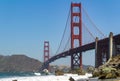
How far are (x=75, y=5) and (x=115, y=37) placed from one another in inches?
1571

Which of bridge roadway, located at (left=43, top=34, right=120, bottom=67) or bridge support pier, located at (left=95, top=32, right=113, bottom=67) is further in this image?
bridge support pier, located at (left=95, top=32, right=113, bottom=67)

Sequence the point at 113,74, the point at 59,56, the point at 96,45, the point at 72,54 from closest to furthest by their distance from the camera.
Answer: the point at 113,74, the point at 96,45, the point at 72,54, the point at 59,56

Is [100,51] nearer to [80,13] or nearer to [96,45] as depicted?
[96,45]

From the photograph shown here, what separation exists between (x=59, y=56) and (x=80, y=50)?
52.3 ft

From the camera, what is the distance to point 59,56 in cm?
11062

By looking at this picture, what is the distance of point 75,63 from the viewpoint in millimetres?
111000

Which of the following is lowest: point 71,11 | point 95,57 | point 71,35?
point 95,57

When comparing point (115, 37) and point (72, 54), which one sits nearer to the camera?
point (115, 37)

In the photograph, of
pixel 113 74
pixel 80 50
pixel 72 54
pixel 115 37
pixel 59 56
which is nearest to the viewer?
pixel 113 74

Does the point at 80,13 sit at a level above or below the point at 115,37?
above

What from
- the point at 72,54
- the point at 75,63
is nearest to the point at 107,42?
the point at 72,54

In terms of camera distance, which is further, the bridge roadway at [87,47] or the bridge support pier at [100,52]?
the bridge support pier at [100,52]

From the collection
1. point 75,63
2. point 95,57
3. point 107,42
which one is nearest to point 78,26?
point 75,63

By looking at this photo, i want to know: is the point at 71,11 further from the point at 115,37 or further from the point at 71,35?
the point at 115,37
